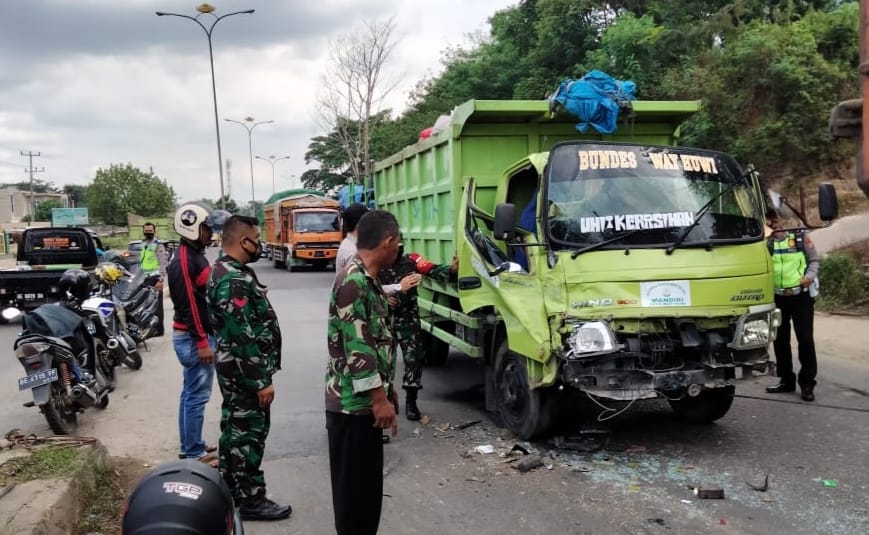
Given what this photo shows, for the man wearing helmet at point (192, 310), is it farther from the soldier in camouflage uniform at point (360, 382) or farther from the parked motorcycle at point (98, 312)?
the parked motorcycle at point (98, 312)

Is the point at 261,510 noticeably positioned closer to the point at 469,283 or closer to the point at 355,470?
the point at 355,470

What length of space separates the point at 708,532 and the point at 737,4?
1970 cm

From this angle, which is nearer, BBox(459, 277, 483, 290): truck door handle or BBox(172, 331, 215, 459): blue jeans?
BBox(172, 331, 215, 459): blue jeans

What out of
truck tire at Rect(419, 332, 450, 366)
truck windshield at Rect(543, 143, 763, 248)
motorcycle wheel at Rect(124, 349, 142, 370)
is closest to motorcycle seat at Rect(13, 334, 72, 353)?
motorcycle wheel at Rect(124, 349, 142, 370)

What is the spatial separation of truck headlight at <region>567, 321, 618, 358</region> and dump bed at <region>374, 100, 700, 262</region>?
212cm

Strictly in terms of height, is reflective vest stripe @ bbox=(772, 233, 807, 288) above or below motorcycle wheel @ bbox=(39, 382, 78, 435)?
above

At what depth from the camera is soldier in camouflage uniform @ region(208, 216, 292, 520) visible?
3.97 metres

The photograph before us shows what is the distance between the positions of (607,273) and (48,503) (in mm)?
3525

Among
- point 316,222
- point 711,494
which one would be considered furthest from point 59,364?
point 316,222

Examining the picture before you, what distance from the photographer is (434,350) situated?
8.41 m

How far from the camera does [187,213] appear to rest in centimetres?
477

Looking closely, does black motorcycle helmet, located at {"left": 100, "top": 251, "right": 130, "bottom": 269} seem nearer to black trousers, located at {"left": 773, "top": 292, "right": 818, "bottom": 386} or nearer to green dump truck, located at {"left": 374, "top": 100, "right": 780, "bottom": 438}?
green dump truck, located at {"left": 374, "top": 100, "right": 780, "bottom": 438}

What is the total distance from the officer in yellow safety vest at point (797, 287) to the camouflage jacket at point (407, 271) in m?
2.90

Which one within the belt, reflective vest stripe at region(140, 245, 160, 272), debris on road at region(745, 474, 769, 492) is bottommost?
debris on road at region(745, 474, 769, 492)
